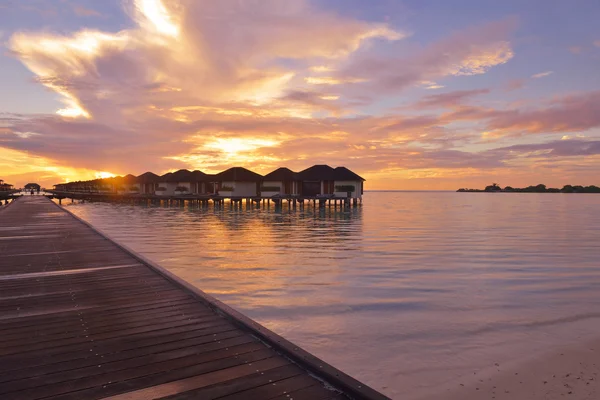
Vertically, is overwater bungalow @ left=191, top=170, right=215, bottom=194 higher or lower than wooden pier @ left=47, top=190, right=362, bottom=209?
higher

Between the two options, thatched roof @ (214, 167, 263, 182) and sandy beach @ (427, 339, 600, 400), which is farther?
thatched roof @ (214, 167, 263, 182)

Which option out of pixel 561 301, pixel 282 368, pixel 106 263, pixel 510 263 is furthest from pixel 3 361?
pixel 510 263

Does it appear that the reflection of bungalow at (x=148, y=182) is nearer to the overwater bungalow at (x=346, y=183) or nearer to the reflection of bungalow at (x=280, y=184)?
the reflection of bungalow at (x=280, y=184)

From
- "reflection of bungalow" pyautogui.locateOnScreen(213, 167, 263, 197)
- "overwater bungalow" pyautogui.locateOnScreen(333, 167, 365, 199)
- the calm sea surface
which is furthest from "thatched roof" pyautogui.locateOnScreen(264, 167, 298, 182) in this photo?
the calm sea surface

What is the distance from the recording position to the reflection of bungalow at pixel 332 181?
52031 mm

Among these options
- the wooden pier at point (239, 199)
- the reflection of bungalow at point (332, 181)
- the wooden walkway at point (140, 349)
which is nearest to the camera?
the wooden walkway at point (140, 349)

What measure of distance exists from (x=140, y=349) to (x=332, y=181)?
162ft

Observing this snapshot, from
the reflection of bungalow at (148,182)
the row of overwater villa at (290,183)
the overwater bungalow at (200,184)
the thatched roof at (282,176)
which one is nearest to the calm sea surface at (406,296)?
the thatched roof at (282,176)

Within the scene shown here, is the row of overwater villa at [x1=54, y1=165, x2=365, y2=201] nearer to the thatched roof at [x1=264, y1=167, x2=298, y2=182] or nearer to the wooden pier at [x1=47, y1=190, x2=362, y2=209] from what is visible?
the thatched roof at [x1=264, y1=167, x2=298, y2=182]

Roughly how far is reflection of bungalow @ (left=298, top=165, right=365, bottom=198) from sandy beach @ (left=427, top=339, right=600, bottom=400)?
45.4m

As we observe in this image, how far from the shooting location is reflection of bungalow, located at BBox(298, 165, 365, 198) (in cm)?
5203

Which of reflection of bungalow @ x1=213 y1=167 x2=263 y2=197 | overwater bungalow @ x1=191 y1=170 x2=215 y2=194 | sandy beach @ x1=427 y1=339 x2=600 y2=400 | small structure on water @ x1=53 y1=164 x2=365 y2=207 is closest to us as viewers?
sandy beach @ x1=427 y1=339 x2=600 y2=400

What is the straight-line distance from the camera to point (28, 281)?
779 cm

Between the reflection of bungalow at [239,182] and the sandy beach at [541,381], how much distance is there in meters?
47.0
